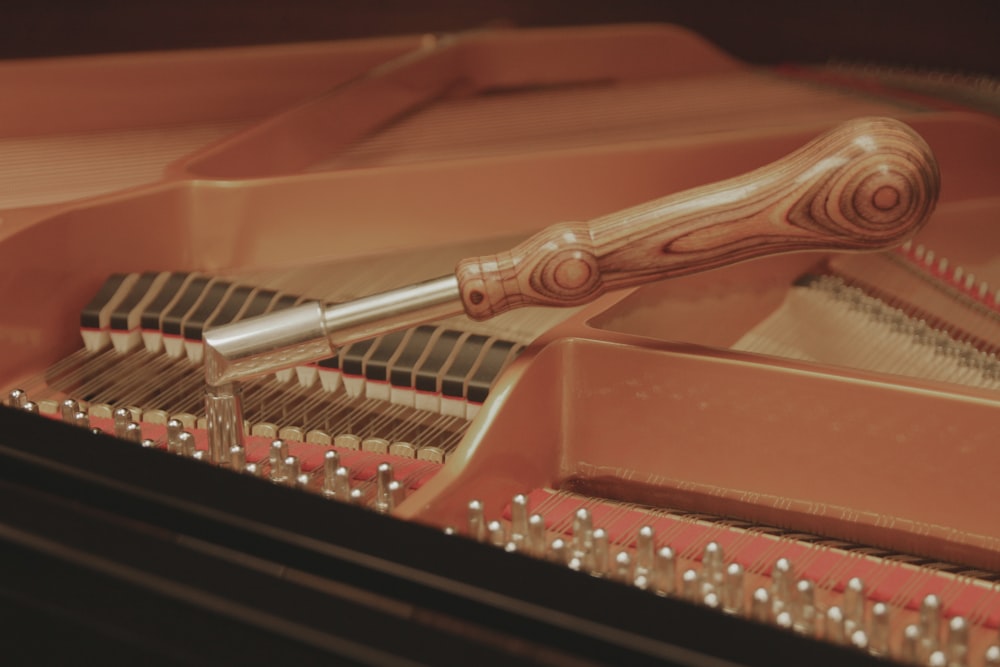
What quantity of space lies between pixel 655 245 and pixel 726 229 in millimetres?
98

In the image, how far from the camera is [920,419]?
1.51 meters

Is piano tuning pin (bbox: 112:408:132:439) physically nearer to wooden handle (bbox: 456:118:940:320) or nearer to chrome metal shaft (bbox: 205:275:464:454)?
chrome metal shaft (bbox: 205:275:464:454)

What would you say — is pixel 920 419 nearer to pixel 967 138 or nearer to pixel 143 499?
pixel 143 499

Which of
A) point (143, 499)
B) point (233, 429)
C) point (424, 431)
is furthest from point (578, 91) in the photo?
point (143, 499)

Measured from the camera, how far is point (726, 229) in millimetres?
1582

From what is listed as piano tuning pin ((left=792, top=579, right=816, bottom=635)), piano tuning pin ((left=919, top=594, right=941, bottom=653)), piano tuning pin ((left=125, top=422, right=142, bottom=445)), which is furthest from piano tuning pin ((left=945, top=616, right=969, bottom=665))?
piano tuning pin ((left=125, top=422, right=142, bottom=445))

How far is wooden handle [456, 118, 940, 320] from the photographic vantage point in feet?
4.92

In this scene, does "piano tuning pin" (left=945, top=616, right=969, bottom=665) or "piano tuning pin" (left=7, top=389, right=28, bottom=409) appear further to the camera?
"piano tuning pin" (left=7, top=389, right=28, bottom=409)

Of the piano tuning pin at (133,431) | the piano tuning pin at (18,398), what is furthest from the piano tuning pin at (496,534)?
the piano tuning pin at (18,398)

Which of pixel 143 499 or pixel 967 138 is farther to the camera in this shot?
pixel 967 138

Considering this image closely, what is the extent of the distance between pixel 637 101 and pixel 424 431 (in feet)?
4.77

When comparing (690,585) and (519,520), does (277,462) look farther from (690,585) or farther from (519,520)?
(690,585)

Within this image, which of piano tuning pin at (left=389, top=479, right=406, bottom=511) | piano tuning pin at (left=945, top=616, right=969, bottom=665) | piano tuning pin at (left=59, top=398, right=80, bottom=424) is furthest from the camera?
piano tuning pin at (left=59, top=398, right=80, bottom=424)

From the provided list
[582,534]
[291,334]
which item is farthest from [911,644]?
[291,334]
